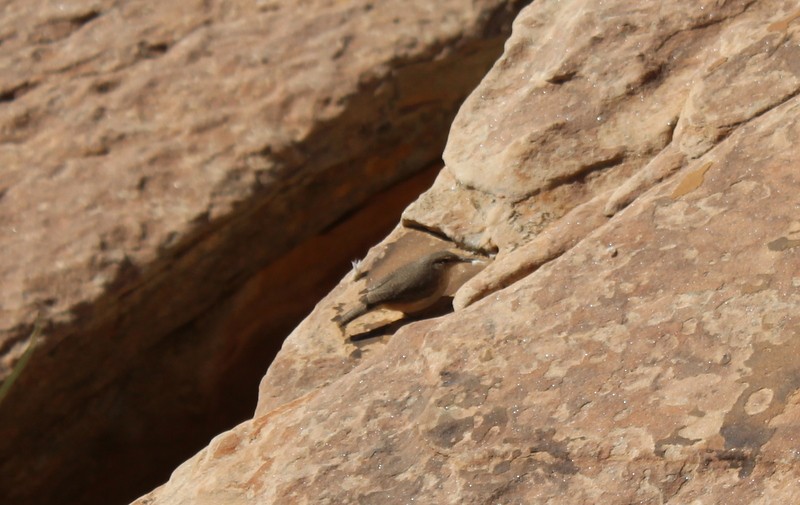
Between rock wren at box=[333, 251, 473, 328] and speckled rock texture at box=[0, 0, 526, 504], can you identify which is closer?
rock wren at box=[333, 251, 473, 328]

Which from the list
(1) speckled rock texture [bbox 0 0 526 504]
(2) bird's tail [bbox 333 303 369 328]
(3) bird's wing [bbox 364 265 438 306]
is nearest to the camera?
(3) bird's wing [bbox 364 265 438 306]

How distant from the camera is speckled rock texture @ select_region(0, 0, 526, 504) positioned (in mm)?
3811

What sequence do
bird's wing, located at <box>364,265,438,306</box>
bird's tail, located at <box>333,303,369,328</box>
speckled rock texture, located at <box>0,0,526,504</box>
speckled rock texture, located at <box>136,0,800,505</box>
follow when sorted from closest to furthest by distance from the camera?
speckled rock texture, located at <box>136,0,800,505</box> → bird's wing, located at <box>364,265,438,306</box> → bird's tail, located at <box>333,303,369,328</box> → speckled rock texture, located at <box>0,0,526,504</box>

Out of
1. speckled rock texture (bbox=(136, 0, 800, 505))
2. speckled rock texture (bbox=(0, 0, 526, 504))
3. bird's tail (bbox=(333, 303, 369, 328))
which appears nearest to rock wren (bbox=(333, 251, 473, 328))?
bird's tail (bbox=(333, 303, 369, 328))

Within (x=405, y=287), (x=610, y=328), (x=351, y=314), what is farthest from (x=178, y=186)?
A: (x=610, y=328)

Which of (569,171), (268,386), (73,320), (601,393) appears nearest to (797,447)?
(601,393)

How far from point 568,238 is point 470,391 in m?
0.58

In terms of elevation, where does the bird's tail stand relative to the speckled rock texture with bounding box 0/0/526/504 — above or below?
below

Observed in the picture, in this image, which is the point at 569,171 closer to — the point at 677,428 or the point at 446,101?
the point at 677,428

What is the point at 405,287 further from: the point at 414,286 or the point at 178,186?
the point at 178,186

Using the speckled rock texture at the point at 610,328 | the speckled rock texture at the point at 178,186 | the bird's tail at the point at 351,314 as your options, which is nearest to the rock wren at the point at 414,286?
the bird's tail at the point at 351,314

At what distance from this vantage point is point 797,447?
188 centimetres

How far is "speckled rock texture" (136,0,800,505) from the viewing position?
2.01m

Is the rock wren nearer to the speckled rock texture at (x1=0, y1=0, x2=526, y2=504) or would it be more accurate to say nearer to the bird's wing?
the bird's wing
